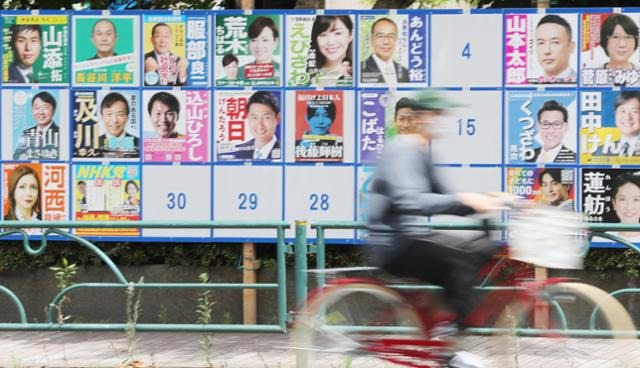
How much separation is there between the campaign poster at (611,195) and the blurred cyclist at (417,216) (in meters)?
3.73

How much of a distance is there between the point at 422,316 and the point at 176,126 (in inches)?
166

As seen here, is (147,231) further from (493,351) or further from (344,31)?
(493,351)

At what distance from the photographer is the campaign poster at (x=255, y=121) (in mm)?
9328

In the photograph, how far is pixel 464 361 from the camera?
571 centimetres

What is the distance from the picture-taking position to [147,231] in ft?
31.0

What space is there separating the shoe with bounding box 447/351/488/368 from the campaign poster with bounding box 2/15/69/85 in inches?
205

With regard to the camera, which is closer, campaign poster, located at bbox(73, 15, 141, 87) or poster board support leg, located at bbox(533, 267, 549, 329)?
poster board support leg, located at bbox(533, 267, 549, 329)

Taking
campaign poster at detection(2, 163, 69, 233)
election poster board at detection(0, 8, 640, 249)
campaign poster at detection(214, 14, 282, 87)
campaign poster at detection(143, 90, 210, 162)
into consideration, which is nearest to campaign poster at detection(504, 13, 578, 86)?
election poster board at detection(0, 8, 640, 249)

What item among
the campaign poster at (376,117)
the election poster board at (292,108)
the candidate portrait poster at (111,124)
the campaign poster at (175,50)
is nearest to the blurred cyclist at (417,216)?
the election poster board at (292,108)

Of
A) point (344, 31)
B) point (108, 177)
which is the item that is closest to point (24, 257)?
point (108, 177)

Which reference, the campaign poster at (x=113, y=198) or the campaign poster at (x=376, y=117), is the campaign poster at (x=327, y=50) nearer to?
the campaign poster at (x=376, y=117)

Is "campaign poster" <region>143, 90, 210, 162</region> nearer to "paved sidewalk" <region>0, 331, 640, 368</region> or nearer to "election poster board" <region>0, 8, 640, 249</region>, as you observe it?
"election poster board" <region>0, 8, 640, 249</region>

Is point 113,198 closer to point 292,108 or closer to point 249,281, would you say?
point 249,281

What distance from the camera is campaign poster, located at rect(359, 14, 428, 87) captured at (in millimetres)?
9219
